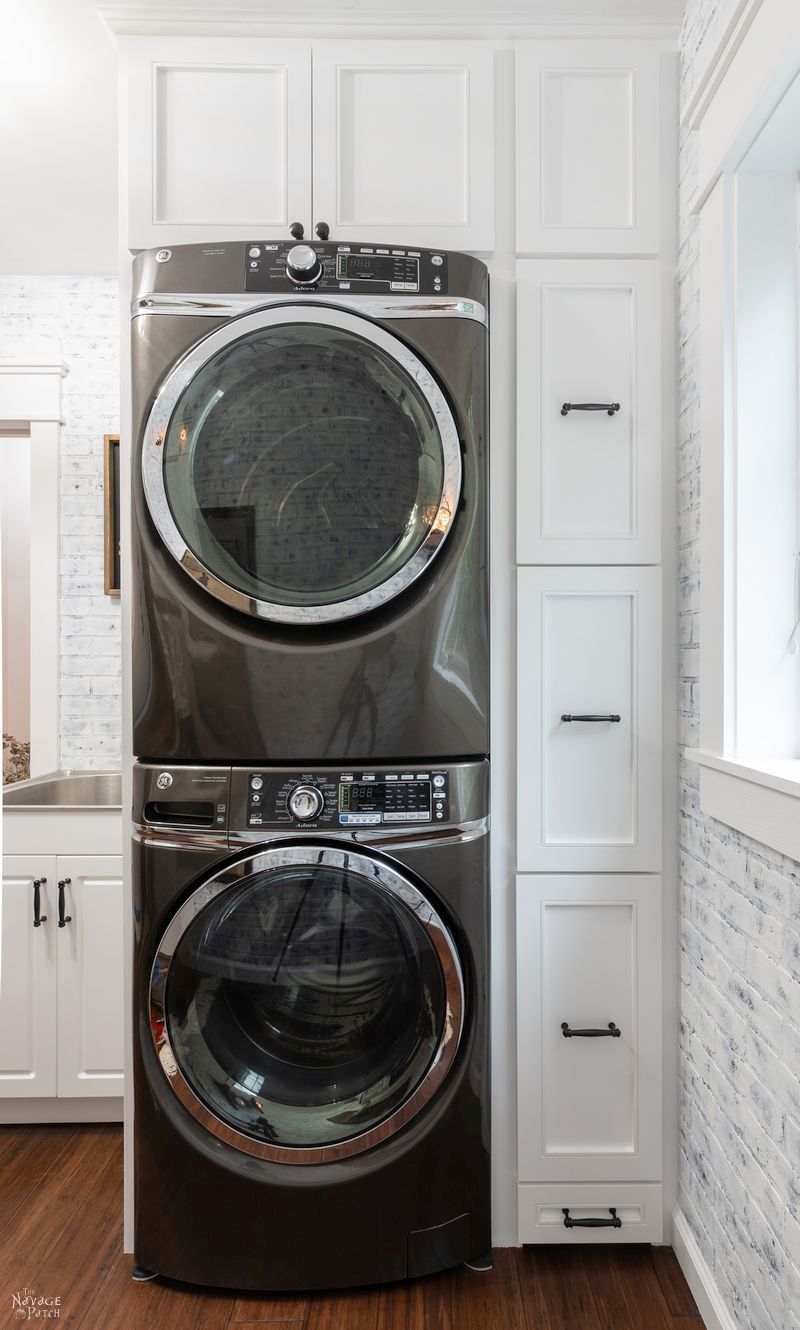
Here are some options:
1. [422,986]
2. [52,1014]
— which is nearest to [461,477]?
[422,986]

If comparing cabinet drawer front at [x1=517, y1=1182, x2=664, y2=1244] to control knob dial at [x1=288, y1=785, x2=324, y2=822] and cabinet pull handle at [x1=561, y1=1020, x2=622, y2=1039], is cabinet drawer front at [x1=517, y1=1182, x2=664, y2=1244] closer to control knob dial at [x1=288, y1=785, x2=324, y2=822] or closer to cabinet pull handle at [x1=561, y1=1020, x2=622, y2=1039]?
cabinet pull handle at [x1=561, y1=1020, x2=622, y2=1039]

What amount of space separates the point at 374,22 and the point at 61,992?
233 centimetres

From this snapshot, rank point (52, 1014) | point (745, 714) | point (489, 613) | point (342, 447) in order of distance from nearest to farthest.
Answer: point (745, 714)
point (342, 447)
point (489, 613)
point (52, 1014)

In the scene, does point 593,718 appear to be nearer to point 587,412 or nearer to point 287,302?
point 587,412

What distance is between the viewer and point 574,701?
174cm

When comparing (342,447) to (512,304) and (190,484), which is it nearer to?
(190,484)

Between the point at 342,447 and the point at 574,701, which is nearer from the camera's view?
the point at 342,447

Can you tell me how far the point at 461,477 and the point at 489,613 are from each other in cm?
27

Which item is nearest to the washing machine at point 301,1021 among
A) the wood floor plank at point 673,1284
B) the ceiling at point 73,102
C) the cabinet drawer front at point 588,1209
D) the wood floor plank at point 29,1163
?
the cabinet drawer front at point 588,1209

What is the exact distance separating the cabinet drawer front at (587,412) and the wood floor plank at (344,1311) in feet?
4.64

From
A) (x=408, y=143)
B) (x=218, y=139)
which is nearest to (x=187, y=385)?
(x=218, y=139)

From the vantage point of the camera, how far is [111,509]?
9.16 feet

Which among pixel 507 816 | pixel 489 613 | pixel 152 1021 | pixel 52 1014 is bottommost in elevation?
pixel 52 1014

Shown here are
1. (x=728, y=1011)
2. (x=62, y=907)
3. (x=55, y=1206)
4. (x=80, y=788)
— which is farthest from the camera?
(x=80, y=788)
